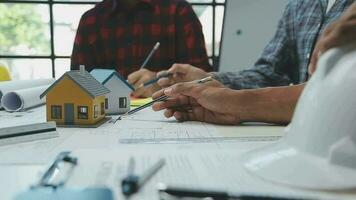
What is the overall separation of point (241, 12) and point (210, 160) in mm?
1906

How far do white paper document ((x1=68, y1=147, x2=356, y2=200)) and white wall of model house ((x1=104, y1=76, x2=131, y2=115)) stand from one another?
0.47 metres

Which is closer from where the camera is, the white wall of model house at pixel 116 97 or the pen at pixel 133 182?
the pen at pixel 133 182

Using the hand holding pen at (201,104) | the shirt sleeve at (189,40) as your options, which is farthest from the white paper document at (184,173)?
the shirt sleeve at (189,40)

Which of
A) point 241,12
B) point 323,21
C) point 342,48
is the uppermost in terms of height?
point 241,12

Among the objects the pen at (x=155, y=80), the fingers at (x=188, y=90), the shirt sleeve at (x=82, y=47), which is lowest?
the fingers at (x=188, y=90)

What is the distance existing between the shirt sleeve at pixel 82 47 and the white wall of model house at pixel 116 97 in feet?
2.52

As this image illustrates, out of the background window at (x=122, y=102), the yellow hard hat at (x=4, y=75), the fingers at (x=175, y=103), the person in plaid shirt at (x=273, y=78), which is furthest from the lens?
the yellow hard hat at (x=4, y=75)

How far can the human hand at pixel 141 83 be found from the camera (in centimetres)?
126

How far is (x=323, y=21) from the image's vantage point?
3.70 ft

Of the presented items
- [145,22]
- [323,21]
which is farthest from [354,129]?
[145,22]

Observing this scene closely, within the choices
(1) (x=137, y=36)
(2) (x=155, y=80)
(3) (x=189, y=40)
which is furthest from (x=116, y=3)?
(2) (x=155, y=80)

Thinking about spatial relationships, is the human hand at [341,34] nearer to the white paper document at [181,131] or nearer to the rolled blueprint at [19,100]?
the white paper document at [181,131]

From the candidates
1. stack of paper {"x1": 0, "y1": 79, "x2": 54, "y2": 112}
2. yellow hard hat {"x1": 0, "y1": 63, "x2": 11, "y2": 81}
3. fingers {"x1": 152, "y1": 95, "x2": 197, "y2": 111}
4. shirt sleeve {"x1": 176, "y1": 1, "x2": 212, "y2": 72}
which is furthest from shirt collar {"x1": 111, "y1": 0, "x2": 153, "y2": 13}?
fingers {"x1": 152, "y1": 95, "x2": 197, "y2": 111}

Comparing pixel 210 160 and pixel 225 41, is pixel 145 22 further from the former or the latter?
pixel 210 160
